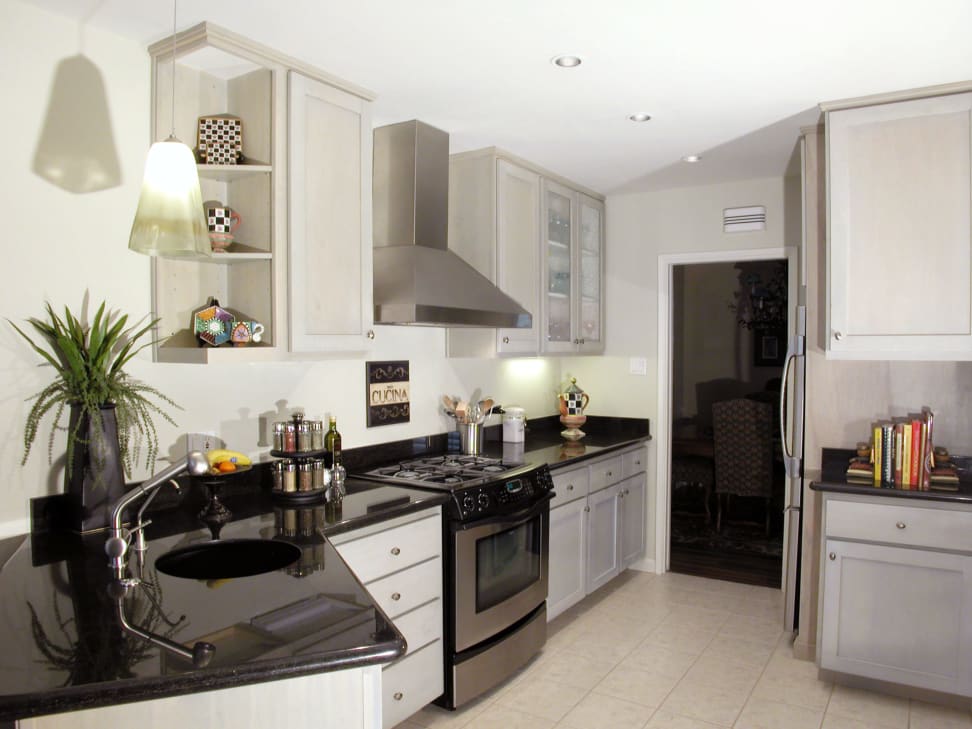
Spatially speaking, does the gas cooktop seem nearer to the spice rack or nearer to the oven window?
the oven window

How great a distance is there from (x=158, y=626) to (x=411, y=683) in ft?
4.61

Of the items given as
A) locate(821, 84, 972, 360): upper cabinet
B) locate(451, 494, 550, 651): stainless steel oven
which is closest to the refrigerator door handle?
locate(821, 84, 972, 360): upper cabinet

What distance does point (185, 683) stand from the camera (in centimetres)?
121

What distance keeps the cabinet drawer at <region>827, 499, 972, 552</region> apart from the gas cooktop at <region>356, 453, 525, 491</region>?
1.38m

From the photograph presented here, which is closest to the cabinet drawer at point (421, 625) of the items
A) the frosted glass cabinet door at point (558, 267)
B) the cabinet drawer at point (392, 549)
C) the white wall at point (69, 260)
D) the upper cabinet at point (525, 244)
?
the cabinet drawer at point (392, 549)

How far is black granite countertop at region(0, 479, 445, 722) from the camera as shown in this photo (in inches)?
47.2

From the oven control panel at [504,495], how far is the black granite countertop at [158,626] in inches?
33.6

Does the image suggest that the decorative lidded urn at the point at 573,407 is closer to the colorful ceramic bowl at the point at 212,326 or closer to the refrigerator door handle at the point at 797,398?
the refrigerator door handle at the point at 797,398

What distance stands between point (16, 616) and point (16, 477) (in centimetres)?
78

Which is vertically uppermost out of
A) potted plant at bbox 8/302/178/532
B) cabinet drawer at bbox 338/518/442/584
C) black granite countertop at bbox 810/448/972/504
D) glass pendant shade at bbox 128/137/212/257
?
glass pendant shade at bbox 128/137/212/257

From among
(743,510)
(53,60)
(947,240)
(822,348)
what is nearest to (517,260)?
(822,348)

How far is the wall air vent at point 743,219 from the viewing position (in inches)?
168

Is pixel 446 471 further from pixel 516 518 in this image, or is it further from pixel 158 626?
pixel 158 626

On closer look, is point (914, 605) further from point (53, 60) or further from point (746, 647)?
point (53, 60)
